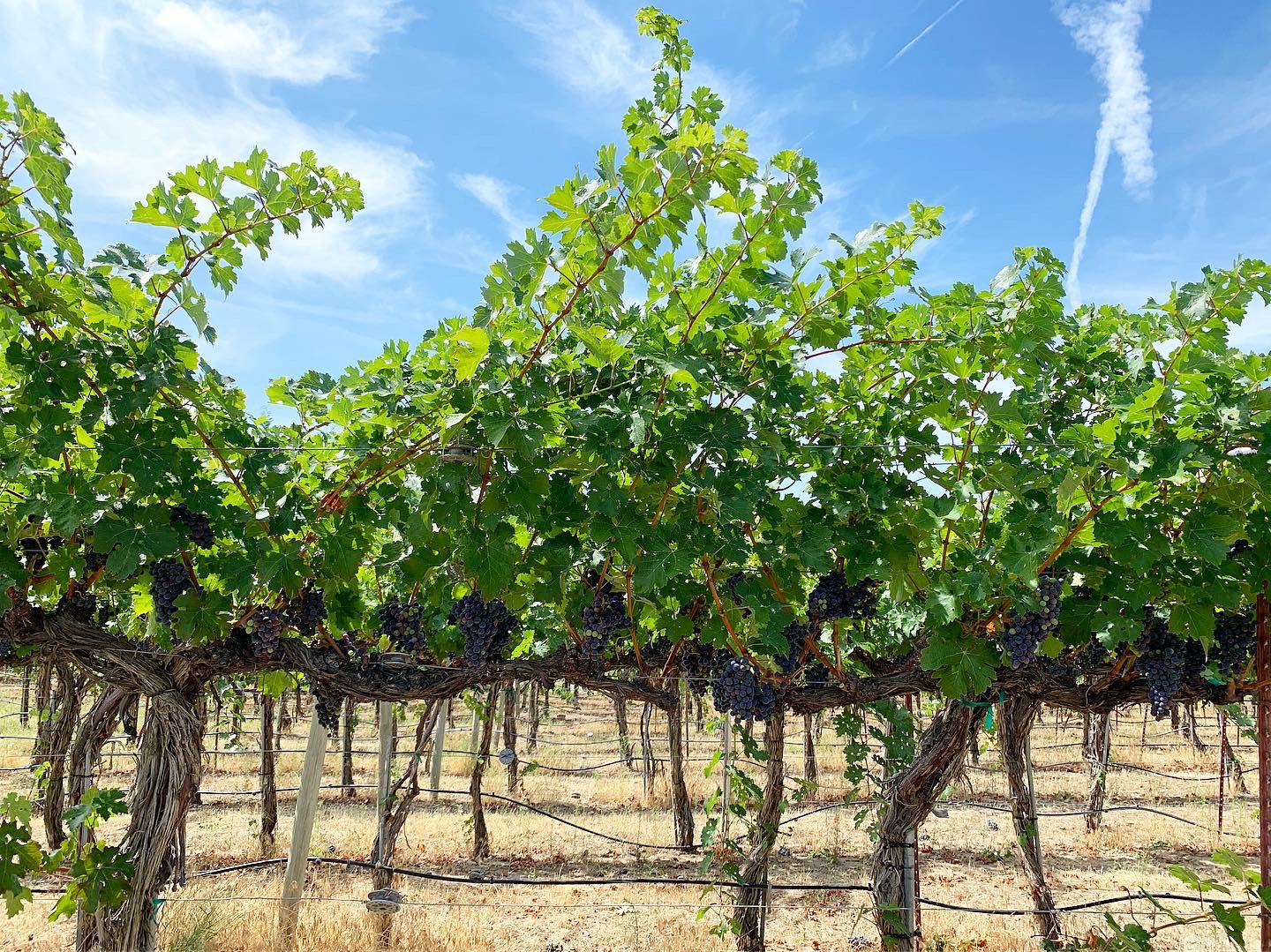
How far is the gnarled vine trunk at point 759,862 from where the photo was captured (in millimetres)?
5098

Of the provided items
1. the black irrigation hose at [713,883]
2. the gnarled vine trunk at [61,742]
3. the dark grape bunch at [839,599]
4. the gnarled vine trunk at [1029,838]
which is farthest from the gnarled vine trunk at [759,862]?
the gnarled vine trunk at [61,742]

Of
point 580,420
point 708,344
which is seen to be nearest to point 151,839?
point 580,420

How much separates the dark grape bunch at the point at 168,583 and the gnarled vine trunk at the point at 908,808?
3073mm

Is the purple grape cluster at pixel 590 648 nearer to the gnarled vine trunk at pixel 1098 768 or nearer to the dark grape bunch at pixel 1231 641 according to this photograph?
the dark grape bunch at pixel 1231 641

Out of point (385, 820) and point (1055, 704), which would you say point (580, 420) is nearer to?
point (1055, 704)

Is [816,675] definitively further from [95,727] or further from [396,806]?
[396,806]

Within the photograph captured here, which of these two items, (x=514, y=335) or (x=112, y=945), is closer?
(x=514, y=335)

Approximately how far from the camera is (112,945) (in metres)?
3.12

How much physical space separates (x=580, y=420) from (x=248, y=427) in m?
1.30

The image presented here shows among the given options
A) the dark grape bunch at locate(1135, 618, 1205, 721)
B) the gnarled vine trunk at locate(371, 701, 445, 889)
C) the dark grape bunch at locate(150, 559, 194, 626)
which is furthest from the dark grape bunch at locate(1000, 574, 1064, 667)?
the gnarled vine trunk at locate(371, 701, 445, 889)

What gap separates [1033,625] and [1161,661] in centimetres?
59

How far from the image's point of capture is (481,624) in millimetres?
3188

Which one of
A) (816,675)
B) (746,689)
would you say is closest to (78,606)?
(746,689)

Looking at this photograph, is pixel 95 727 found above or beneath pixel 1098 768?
above
